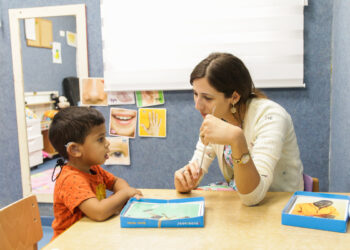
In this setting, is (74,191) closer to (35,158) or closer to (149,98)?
(149,98)

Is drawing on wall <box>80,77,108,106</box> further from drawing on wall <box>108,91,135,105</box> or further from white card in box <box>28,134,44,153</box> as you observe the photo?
white card in box <box>28,134,44,153</box>

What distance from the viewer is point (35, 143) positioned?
3760 millimetres

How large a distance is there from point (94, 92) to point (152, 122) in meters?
0.50

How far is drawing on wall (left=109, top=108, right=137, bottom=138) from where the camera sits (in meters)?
2.32

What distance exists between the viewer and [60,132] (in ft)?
3.97

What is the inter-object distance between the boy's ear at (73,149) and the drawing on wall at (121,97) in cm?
116

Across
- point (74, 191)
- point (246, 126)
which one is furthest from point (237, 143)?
point (74, 191)

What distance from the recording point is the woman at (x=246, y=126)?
3.60 feet

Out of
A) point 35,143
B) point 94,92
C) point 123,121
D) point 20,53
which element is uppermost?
point 20,53

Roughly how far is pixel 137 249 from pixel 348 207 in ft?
2.01

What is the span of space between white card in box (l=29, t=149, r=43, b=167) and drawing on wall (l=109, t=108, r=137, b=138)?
73.6 inches

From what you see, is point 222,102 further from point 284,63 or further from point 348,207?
point 284,63

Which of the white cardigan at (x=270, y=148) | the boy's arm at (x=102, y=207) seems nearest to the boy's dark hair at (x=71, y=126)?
the boy's arm at (x=102, y=207)

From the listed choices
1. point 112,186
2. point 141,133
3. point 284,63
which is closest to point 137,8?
point 141,133
